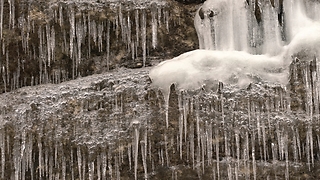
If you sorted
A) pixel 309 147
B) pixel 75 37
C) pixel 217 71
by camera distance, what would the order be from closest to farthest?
1. pixel 309 147
2. pixel 217 71
3. pixel 75 37

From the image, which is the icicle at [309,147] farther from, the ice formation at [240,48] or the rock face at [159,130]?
the ice formation at [240,48]

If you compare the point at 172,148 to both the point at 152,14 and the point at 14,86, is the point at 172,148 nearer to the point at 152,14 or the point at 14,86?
the point at 152,14

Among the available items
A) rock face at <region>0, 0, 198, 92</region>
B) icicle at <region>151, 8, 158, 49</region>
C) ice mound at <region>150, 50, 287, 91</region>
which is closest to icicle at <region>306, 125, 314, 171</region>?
ice mound at <region>150, 50, 287, 91</region>

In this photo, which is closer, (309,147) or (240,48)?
(309,147)

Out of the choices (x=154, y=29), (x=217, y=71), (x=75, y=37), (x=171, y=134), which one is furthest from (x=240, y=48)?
(x=75, y=37)

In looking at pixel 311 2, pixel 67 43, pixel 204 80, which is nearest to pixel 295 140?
pixel 204 80

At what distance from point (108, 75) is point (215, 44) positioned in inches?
60.6

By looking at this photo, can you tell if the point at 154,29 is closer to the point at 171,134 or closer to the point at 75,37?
the point at 75,37

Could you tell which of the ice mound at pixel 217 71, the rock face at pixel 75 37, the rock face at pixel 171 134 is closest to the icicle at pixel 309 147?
the rock face at pixel 171 134

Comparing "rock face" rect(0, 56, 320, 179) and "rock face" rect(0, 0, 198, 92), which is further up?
"rock face" rect(0, 0, 198, 92)

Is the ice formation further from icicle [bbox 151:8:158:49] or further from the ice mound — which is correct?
icicle [bbox 151:8:158:49]

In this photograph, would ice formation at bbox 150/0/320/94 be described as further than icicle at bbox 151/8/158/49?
No

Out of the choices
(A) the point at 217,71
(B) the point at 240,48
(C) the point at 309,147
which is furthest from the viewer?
(B) the point at 240,48

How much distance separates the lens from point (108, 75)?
246 inches
